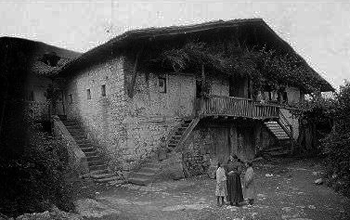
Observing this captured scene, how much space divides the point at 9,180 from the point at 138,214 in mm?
3723

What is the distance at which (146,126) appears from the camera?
1536 cm

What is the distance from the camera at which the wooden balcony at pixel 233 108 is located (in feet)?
52.1

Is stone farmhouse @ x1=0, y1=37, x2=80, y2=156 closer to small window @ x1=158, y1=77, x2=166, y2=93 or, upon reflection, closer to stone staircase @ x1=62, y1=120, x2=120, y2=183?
stone staircase @ x1=62, y1=120, x2=120, y2=183

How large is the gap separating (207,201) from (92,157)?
7037 mm

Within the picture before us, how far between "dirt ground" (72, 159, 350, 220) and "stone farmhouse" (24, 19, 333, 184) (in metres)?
1.28

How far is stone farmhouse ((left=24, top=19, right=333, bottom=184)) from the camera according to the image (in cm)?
1480

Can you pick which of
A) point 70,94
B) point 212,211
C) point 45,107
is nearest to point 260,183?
point 212,211

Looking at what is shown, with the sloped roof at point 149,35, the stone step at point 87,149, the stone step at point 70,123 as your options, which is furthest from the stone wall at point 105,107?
the sloped roof at point 149,35

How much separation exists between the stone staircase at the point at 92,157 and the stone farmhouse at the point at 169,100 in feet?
0.16

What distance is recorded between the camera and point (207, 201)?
11016 millimetres

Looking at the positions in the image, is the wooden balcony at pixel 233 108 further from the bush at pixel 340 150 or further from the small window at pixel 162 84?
the bush at pixel 340 150

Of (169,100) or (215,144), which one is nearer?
(169,100)

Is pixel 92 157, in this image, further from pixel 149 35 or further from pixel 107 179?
pixel 149 35

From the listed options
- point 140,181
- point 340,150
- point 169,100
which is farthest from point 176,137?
point 340,150
